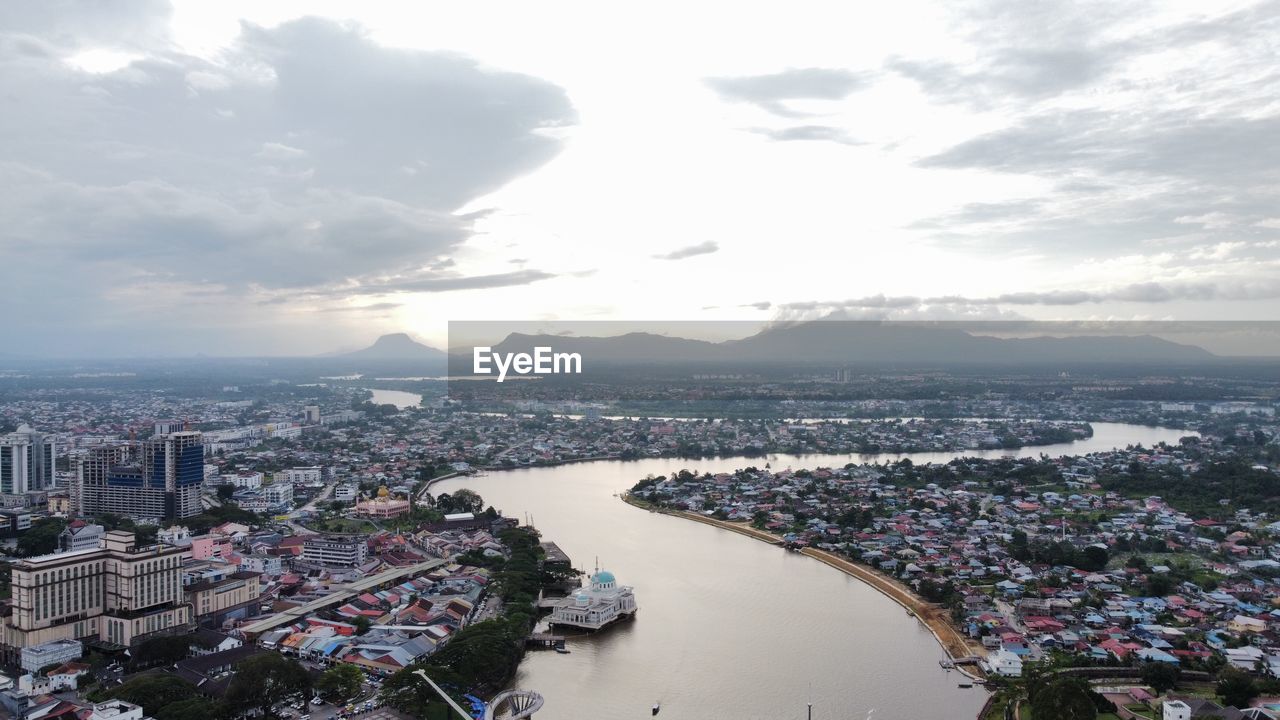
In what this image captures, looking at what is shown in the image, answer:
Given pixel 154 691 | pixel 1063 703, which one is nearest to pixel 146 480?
pixel 154 691

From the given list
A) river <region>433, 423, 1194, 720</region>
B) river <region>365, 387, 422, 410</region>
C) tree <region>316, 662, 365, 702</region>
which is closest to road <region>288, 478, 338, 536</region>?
river <region>433, 423, 1194, 720</region>

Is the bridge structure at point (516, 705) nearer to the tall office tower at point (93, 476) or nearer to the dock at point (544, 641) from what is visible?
the dock at point (544, 641)

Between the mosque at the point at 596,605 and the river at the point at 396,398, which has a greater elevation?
the river at the point at 396,398

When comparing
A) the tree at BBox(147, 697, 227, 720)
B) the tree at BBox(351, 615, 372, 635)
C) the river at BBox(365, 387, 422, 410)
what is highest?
the river at BBox(365, 387, 422, 410)

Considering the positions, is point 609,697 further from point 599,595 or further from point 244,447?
point 244,447

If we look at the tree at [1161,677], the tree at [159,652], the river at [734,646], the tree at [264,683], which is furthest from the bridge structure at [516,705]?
the tree at [1161,677]

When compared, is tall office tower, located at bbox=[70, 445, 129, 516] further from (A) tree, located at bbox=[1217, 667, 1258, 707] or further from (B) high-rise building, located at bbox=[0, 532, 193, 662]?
(A) tree, located at bbox=[1217, 667, 1258, 707]
